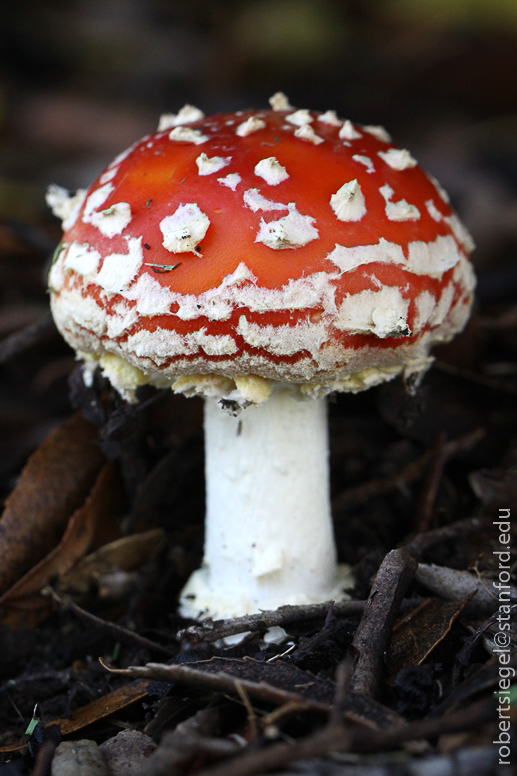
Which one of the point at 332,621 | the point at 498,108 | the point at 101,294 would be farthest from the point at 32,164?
the point at 332,621

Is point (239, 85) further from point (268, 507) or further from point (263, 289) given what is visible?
point (263, 289)

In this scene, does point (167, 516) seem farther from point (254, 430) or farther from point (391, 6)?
point (391, 6)

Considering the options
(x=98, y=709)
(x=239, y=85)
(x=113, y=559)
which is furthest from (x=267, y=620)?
(x=239, y=85)

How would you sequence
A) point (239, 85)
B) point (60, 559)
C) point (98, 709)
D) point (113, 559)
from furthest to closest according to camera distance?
point (239, 85) → point (113, 559) → point (60, 559) → point (98, 709)

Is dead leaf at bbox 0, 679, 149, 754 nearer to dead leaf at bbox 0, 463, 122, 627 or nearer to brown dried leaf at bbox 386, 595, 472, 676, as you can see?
dead leaf at bbox 0, 463, 122, 627

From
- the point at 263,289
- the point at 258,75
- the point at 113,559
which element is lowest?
the point at 113,559

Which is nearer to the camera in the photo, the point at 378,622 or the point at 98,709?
the point at 378,622

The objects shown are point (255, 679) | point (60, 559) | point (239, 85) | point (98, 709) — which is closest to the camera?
point (255, 679)
